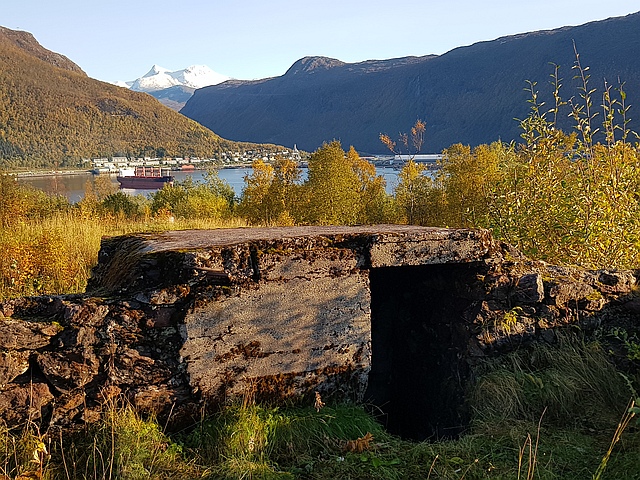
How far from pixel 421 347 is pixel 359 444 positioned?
1775 mm

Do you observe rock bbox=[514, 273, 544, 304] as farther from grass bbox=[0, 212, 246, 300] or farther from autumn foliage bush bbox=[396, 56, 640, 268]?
grass bbox=[0, 212, 246, 300]

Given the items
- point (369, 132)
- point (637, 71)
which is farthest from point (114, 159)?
point (637, 71)

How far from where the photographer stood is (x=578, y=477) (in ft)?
9.99

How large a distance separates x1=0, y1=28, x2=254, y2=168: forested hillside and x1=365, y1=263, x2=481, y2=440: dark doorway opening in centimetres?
9321

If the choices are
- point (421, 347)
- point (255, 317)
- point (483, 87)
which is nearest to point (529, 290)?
point (421, 347)

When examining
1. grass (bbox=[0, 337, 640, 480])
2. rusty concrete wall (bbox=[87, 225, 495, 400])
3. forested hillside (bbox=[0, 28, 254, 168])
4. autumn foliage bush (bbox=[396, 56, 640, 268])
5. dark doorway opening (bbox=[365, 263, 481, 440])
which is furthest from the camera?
forested hillside (bbox=[0, 28, 254, 168])

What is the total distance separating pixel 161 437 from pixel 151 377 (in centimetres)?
37

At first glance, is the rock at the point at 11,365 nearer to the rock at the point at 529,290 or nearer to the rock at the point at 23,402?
the rock at the point at 23,402

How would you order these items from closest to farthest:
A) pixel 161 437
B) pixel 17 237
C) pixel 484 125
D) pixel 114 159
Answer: pixel 161 437, pixel 17 237, pixel 114 159, pixel 484 125

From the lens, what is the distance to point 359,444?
10.8 feet

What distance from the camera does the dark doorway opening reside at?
14.4 feet

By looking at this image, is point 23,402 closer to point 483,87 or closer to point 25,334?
point 25,334

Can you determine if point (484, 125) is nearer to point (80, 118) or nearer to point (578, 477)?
point (80, 118)

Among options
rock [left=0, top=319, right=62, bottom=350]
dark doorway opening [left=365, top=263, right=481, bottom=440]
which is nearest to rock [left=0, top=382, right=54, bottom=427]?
rock [left=0, top=319, right=62, bottom=350]
